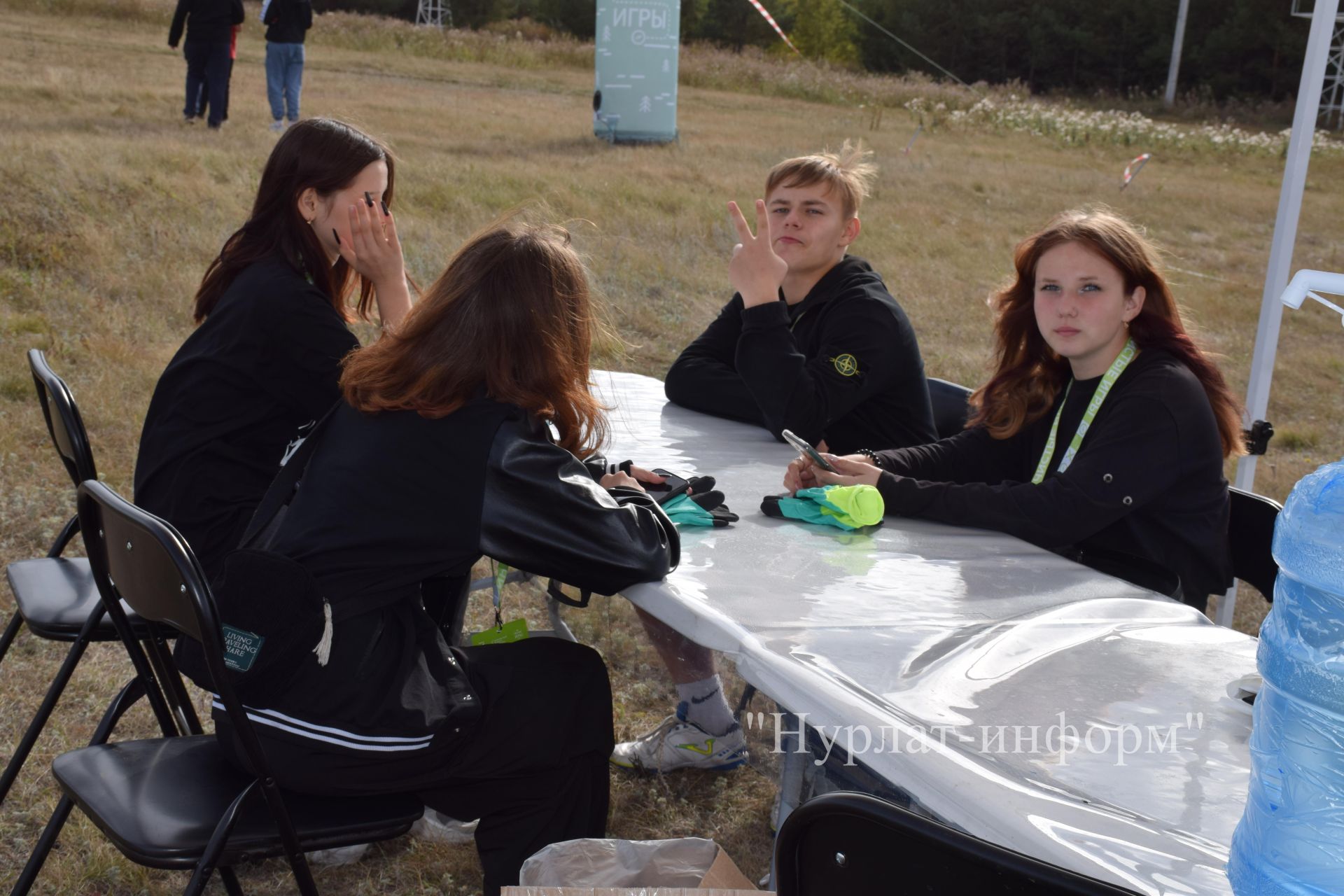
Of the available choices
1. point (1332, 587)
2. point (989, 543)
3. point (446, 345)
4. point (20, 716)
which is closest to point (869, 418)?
point (989, 543)

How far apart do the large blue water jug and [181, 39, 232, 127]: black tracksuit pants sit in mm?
11235

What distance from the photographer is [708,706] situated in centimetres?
301

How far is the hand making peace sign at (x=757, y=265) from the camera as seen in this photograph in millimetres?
2842

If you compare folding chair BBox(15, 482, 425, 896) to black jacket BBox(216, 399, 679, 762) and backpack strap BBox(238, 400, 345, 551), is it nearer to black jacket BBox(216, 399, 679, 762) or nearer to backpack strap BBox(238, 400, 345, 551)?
black jacket BBox(216, 399, 679, 762)

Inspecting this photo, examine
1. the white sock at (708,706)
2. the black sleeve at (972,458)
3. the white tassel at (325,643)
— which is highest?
the black sleeve at (972,458)

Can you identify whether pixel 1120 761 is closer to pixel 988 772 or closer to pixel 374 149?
pixel 988 772

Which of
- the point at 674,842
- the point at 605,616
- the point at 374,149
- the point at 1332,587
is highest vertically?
the point at 374,149

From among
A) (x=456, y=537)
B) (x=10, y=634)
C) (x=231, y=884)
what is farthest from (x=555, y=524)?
(x=10, y=634)

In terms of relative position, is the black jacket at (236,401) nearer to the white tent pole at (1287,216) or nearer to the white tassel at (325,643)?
the white tassel at (325,643)

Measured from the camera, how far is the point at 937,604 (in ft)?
6.41

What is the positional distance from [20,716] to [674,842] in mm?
2011

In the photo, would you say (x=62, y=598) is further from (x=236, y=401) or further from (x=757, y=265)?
(x=757, y=265)

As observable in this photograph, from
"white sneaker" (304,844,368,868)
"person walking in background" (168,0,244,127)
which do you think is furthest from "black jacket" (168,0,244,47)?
"white sneaker" (304,844,368,868)

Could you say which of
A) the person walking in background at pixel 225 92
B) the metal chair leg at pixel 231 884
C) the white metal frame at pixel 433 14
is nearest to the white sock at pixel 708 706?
the metal chair leg at pixel 231 884
